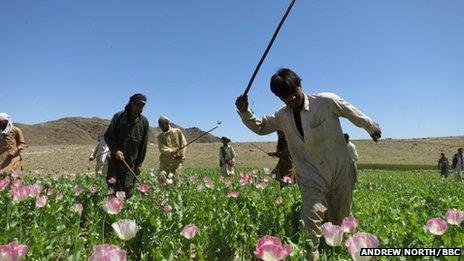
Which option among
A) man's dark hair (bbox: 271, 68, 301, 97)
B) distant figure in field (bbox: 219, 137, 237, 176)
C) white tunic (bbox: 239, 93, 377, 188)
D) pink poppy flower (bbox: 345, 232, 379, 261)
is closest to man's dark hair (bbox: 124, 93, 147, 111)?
white tunic (bbox: 239, 93, 377, 188)

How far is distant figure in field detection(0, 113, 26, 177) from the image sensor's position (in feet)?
32.7

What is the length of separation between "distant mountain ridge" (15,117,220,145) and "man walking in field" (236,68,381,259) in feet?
338

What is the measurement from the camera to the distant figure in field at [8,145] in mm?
9969

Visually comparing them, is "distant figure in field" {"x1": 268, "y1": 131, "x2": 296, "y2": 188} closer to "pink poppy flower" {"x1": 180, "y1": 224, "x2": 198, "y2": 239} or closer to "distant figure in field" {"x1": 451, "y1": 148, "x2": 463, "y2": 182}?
"pink poppy flower" {"x1": 180, "y1": 224, "x2": 198, "y2": 239}

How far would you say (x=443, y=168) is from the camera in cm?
2858

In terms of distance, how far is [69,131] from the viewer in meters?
129

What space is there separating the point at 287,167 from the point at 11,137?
5.48 m

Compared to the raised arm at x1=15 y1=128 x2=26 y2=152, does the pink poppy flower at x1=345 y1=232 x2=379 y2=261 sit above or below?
below

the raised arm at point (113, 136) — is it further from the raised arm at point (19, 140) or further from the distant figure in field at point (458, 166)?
the distant figure in field at point (458, 166)

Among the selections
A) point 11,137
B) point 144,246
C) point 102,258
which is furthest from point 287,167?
point 102,258

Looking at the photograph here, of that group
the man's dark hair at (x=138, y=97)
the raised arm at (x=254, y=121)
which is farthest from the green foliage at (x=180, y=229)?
the man's dark hair at (x=138, y=97)

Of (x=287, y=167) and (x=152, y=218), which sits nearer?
(x=152, y=218)

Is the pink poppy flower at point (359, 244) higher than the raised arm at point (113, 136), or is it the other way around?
the raised arm at point (113, 136)

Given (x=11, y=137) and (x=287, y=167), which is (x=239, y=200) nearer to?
Result: (x=287, y=167)
